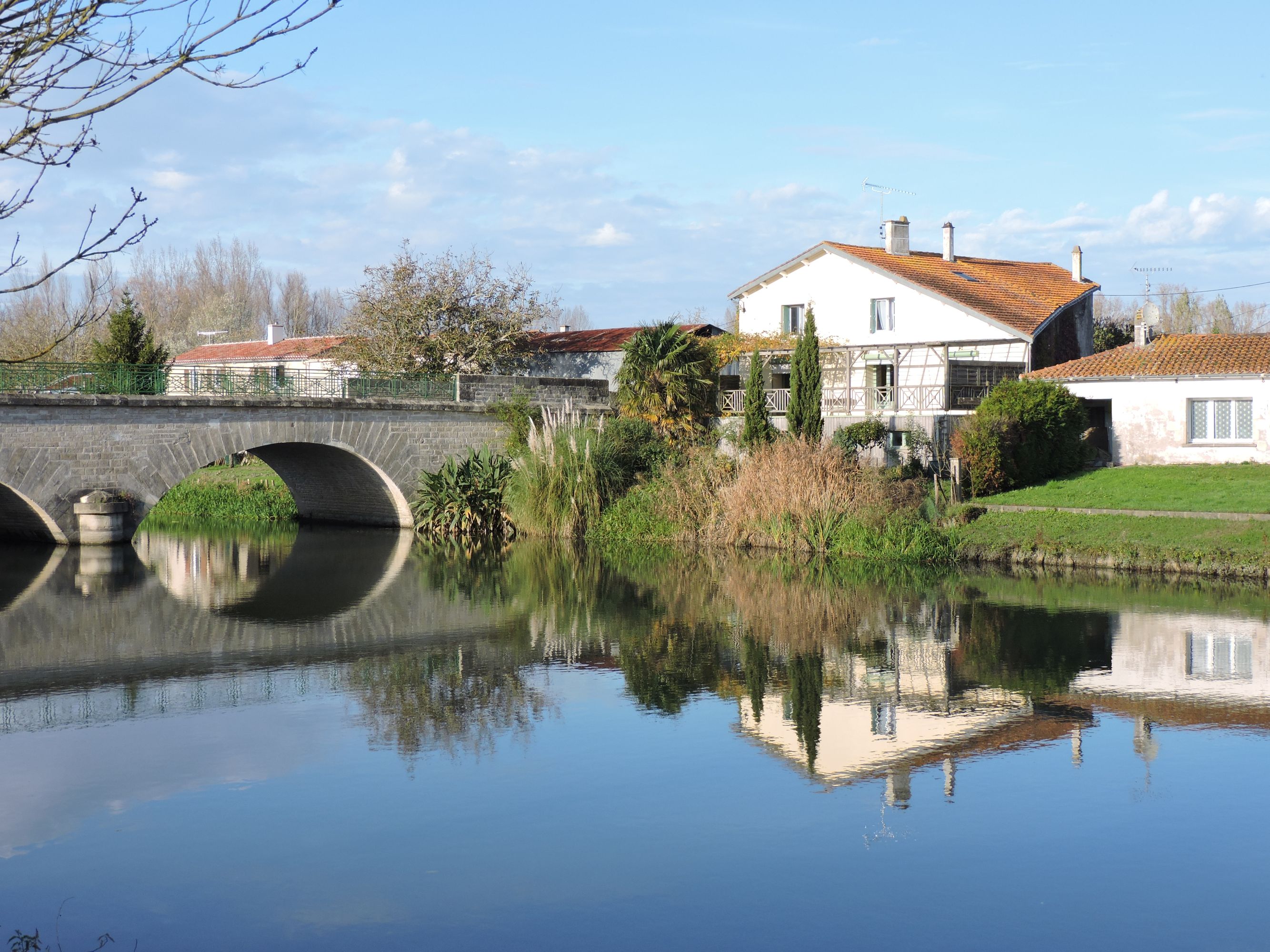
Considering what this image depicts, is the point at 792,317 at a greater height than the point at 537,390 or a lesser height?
greater

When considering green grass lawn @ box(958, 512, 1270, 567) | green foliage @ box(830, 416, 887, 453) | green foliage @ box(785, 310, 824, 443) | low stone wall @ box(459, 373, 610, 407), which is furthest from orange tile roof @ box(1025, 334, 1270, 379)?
low stone wall @ box(459, 373, 610, 407)

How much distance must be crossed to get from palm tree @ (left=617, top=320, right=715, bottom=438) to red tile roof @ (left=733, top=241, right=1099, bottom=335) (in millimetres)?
9024

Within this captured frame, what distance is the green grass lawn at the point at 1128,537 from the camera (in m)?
22.0

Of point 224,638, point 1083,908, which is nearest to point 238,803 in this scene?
point 1083,908

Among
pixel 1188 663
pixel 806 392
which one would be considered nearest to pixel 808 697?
pixel 1188 663

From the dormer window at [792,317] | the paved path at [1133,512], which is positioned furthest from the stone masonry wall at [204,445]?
the paved path at [1133,512]

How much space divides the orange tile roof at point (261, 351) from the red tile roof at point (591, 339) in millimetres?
7309

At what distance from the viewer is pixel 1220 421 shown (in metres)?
30.8

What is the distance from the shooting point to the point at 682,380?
108ft

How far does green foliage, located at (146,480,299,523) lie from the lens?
38.3 meters

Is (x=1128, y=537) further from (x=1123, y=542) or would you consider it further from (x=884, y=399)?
(x=884, y=399)

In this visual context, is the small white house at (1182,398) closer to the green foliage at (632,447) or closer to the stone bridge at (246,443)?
the green foliage at (632,447)

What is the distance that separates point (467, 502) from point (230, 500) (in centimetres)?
1174

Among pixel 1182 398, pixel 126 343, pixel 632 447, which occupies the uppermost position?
pixel 126 343
